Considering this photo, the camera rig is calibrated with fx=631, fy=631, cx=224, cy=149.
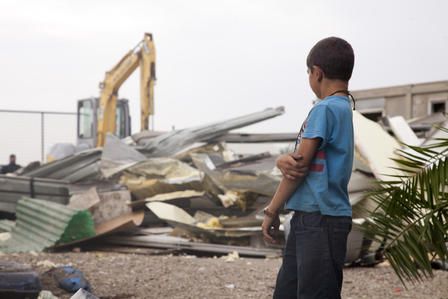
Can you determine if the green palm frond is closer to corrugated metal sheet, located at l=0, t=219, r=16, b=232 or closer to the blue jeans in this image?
the blue jeans

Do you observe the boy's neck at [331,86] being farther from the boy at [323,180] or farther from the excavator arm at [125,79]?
the excavator arm at [125,79]

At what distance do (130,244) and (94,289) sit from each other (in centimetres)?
307

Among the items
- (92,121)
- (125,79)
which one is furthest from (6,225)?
(92,121)

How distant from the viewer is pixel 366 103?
553 inches

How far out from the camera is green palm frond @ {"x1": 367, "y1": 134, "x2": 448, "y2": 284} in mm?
2959

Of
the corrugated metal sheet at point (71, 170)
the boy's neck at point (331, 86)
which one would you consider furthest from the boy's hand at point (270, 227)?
the corrugated metal sheet at point (71, 170)

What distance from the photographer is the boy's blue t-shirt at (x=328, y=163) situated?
8.20ft

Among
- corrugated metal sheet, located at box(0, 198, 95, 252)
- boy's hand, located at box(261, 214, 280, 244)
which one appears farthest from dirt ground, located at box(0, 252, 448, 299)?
boy's hand, located at box(261, 214, 280, 244)

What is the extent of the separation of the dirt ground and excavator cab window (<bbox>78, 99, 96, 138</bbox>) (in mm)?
12336

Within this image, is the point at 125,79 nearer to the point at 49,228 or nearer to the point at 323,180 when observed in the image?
the point at 49,228

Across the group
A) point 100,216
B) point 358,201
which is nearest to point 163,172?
point 100,216

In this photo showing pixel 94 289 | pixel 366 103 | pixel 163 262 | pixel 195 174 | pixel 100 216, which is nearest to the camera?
pixel 94 289

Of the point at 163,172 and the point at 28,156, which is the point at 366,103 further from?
the point at 28,156

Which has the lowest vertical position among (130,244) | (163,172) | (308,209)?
(130,244)
